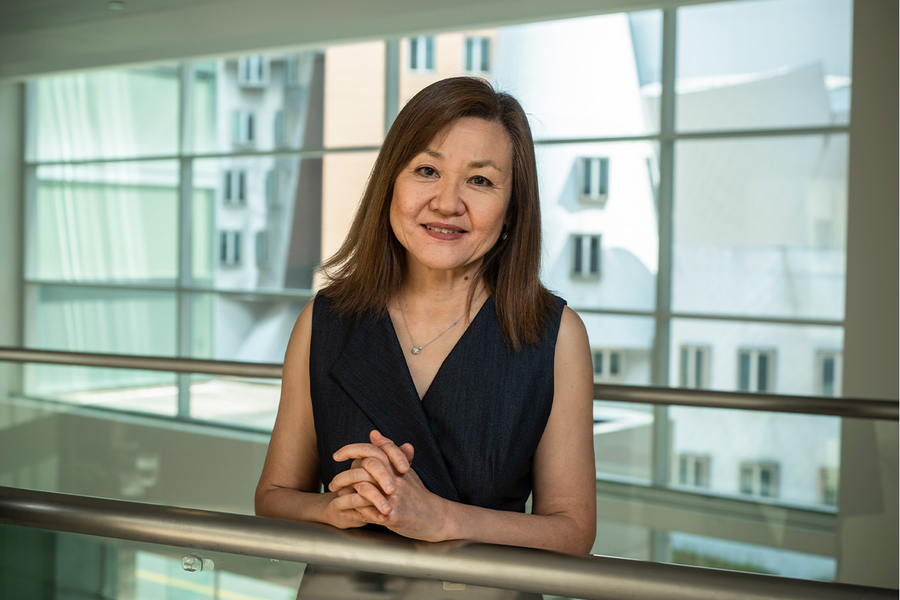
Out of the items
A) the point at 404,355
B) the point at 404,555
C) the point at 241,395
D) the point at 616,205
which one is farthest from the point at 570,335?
the point at 241,395

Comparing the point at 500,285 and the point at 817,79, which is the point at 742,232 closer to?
the point at 817,79

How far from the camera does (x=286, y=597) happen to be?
1.11m

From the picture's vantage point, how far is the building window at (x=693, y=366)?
22.1 ft

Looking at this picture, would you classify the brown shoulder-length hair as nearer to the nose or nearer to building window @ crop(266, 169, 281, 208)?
the nose

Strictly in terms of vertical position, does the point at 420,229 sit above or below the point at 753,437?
above

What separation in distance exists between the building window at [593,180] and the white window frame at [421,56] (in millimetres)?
2289

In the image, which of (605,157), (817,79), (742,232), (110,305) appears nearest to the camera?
(817,79)

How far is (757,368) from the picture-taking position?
659cm

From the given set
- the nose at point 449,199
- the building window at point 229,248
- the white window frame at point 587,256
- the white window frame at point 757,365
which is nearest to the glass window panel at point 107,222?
the building window at point 229,248

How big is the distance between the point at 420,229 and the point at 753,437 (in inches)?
224

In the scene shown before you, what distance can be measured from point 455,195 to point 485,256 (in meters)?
0.21

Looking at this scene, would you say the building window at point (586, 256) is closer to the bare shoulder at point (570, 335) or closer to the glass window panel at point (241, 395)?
the glass window panel at point (241, 395)

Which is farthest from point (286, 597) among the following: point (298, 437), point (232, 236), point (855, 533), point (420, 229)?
point (232, 236)

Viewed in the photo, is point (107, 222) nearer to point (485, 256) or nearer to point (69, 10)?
point (69, 10)
